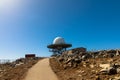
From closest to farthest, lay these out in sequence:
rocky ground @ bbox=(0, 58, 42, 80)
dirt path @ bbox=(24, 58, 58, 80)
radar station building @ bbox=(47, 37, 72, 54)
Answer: dirt path @ bbox=(24, 58, 58, 80) < rocky ground @ bbox=(0, 58, 42, 80) < radar station building @ bbox=(47, 37, 72, 54)

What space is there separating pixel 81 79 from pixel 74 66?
838 cm

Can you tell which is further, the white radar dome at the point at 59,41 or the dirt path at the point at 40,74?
the white radar dome at the point at 59,41

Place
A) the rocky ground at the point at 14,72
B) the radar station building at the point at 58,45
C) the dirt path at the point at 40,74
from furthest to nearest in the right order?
the radar station building at the point at 58,45, the rocky ground at the point at 14,72, the dirt path at the point at 40,74

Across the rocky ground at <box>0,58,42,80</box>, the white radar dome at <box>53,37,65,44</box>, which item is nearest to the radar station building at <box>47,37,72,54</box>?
the white radar dome at <box>53,37,65,44</box>

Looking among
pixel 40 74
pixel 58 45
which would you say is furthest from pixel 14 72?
pixel 58 45

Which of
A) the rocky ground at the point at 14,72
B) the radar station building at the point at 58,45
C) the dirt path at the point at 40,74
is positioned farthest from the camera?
the radar station building at the point at 58,45

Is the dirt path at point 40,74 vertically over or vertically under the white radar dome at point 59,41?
under

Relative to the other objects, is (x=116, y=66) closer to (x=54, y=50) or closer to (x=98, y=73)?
(x=98, y=73)

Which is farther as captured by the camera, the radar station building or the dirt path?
the radar station building

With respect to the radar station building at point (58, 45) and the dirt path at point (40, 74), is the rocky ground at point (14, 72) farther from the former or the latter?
the radar station building at point (58, 45)

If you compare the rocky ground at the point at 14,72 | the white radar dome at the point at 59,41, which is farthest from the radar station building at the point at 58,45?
the rocky ground at the point at 14,72

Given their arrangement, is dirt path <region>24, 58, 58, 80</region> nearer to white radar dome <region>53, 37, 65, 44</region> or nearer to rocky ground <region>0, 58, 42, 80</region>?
rocky ground <region>0, 58, 42, 80</region>

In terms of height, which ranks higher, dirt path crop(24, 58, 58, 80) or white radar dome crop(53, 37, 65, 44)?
white radar dome crop(53, 37, 65, 44)

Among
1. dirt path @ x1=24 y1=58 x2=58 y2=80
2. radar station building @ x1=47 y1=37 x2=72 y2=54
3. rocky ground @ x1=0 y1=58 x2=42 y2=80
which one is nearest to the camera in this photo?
dirt path @ x1=24 y1=58 x2=58 y2=80
